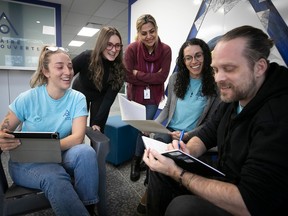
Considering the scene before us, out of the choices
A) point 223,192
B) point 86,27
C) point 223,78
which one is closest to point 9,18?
point 86,27

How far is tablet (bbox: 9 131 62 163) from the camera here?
3.44ft

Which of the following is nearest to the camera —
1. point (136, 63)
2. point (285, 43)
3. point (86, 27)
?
point (285, 43)

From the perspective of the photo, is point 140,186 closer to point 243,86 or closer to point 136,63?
point 136,63

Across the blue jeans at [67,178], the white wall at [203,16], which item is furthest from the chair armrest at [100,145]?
the white wall at [203,16]

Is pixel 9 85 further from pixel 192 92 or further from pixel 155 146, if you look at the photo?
pixel 155 146

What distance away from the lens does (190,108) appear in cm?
171

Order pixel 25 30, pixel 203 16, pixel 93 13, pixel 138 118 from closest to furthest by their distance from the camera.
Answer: pixel 138 118, pixel 203 16, pixel 25 30, pixel 93 13

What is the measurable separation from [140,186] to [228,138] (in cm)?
124

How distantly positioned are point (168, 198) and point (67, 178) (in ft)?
1.80

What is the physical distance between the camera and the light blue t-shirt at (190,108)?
168 cm

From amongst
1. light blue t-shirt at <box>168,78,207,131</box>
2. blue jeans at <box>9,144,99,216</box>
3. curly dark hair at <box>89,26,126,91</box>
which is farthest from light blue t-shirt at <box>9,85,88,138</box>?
light blue t-shirt at <box>168,78,207,131</box>

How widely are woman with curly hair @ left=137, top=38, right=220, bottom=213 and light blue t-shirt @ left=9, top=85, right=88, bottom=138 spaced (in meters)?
0.66

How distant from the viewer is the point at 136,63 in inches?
88.4

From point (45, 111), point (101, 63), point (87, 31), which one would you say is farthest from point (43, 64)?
point (87, 31)
